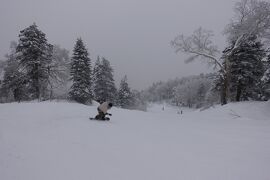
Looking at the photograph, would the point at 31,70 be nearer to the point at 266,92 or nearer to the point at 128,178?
the point at 128,178

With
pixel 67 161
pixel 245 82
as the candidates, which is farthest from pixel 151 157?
pixel 245 82

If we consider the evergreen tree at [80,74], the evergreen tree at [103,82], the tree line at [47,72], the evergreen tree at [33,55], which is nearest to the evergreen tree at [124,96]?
the evergreen tree at [103,82]

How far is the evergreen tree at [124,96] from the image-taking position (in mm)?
38594

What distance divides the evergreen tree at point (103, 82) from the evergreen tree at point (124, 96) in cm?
288

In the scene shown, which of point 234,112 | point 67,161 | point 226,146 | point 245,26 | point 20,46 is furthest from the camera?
point 20,46

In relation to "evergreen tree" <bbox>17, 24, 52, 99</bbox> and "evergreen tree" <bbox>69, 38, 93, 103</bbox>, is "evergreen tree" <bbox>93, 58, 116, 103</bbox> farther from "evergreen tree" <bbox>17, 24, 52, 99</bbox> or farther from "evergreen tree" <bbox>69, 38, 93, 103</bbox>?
"evergreen tree" <bbox>17, 24, 52, 99</bbox>

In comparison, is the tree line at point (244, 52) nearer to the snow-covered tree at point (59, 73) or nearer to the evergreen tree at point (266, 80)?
the evergreen tree at point (266, 80)

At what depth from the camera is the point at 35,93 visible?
83.0 feet

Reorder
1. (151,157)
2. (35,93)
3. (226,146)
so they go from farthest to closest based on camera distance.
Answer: (35,93)
(226,146)
(151,157)

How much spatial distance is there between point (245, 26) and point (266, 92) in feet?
29.9

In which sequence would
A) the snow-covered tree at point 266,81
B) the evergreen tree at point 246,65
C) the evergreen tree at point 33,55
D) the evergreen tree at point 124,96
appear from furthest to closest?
the evergreen tree at point 124,96
the evergreen tree at point 33,55
the evergreen tree at point 246,65
the snow-covered tree at point 266,81

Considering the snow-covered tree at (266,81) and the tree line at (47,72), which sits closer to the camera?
the snow-covered tree at (266,81)

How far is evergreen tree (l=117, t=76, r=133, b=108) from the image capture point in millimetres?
38594

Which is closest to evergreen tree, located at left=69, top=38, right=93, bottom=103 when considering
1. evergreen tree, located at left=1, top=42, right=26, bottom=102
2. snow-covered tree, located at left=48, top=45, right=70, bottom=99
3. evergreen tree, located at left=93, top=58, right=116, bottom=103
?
snow-covered tree, located at left=48, top=45, right=70, bottom=99
